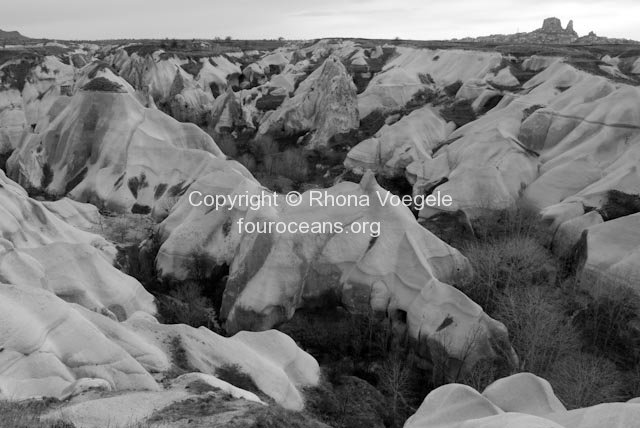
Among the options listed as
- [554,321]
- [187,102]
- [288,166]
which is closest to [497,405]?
[554,321]

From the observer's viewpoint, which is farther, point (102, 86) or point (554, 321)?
point (102, 86)

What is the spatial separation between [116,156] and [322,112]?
19.9m

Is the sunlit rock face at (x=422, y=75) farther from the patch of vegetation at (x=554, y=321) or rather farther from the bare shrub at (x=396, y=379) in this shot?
the bare shrub at (x=396, y=379)

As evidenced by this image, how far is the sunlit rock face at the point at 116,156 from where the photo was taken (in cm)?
2964

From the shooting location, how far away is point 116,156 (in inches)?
1235

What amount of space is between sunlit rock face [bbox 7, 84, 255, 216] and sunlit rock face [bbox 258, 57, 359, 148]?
14.5m

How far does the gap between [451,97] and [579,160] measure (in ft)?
79.7

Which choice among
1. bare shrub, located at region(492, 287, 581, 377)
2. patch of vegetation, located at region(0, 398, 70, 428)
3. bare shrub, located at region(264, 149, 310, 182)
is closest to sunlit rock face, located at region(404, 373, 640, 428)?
bare shrub, located at region(492, 287, 581, 377)

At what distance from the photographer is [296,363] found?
636 inches

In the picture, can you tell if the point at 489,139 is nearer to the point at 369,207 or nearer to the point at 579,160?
the point at 579,160

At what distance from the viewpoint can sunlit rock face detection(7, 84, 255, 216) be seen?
29641 millimetres

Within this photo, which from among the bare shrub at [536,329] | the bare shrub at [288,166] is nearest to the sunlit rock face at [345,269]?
the bare shrub at [536,329]

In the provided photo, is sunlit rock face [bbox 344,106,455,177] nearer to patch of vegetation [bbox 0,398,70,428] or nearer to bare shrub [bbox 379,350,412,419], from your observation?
bare shrub [bbox 379,350,412,419]

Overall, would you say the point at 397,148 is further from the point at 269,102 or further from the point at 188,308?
the point at 269,102
